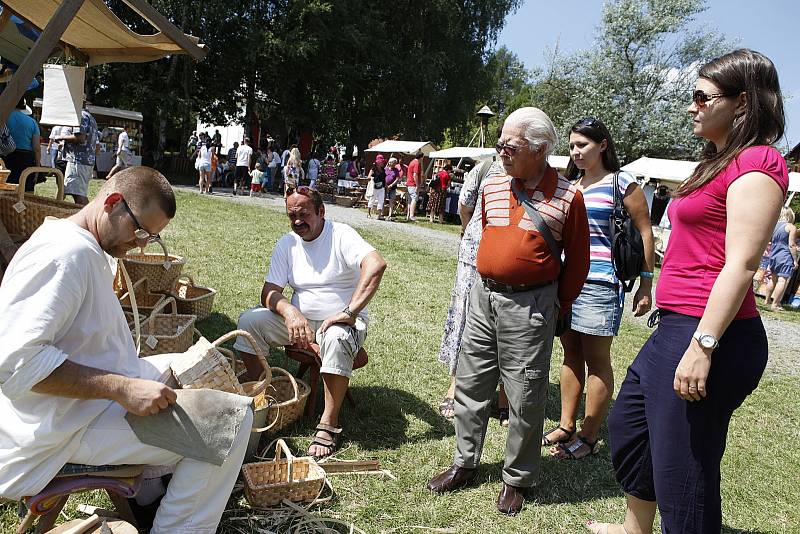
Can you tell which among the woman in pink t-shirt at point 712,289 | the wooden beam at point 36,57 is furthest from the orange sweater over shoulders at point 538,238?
the wooden beam at point 36,57

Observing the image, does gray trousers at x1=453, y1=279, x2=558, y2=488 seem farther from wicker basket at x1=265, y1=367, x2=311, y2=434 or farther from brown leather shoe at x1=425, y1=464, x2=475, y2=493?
wicker basket at x1=265, y1=367, x2=311, y2=434

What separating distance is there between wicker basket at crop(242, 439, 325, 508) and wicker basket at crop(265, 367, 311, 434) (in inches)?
→ 11.7

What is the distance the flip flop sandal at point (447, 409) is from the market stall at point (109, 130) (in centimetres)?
1585

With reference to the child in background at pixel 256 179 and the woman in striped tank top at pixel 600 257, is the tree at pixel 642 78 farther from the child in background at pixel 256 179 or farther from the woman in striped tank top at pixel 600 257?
the woman in striped tank top at pixel 600 257

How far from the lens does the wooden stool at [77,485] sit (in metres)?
2.00

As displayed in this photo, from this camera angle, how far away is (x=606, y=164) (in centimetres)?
358

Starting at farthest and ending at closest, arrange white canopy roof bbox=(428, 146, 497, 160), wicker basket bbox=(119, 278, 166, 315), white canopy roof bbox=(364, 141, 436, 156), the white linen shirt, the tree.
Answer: the tree → white canopy roof bbox=(364, 141, 436, 156) → white canopy roof bbox=(428, 146, 497, 160) → wicker basket bbox=(119, 278, 166, 315) → the white linen shirt

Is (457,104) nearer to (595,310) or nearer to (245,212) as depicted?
(245,212)

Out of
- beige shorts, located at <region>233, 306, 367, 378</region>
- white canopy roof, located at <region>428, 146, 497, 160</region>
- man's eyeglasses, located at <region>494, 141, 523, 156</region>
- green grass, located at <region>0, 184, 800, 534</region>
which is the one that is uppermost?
white canopy roof, located at <region>428, 146, 497, 160</region>

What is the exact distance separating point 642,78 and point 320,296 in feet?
104

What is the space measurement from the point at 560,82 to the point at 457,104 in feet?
22.3

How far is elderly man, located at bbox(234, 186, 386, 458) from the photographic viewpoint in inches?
139

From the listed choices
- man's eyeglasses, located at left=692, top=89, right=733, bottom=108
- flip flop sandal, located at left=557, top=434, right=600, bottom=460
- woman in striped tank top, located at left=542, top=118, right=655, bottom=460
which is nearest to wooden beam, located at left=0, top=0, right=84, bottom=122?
woman in striped tank top, located at left=542, top=118, right=655, bottom=460

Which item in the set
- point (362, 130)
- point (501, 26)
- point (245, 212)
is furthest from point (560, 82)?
point (245, 212)
